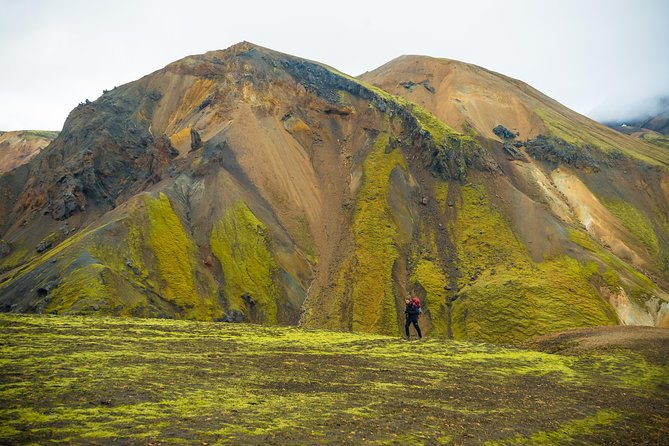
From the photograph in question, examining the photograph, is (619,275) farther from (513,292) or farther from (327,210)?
(327,210)

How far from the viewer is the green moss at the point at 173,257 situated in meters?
63.3

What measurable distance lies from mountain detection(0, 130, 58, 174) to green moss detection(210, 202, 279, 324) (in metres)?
137

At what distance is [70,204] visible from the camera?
88250 mm

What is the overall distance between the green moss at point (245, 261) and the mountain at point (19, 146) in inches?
5413

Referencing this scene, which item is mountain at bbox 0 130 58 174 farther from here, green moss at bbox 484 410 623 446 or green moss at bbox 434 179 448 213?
green moss at bbox 484 410 623 446

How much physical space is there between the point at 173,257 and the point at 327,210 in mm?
30529

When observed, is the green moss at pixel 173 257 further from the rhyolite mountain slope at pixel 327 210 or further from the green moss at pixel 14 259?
the green moss at pixel 14 259

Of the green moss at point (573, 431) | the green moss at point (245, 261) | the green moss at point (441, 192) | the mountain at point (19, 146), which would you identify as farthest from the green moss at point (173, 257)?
the mountain at point (19, 146)

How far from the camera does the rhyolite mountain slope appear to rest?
66.6 meters

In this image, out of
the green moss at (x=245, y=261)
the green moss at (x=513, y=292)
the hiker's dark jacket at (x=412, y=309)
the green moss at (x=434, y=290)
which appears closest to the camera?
the hiker's dark jacket at (x=412, y=309)

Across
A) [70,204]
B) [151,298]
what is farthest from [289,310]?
[70,204]

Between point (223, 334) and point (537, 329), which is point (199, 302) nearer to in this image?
point (223, 334)

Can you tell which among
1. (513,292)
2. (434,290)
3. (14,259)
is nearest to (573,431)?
(513,292)

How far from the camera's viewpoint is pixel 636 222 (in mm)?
101312
